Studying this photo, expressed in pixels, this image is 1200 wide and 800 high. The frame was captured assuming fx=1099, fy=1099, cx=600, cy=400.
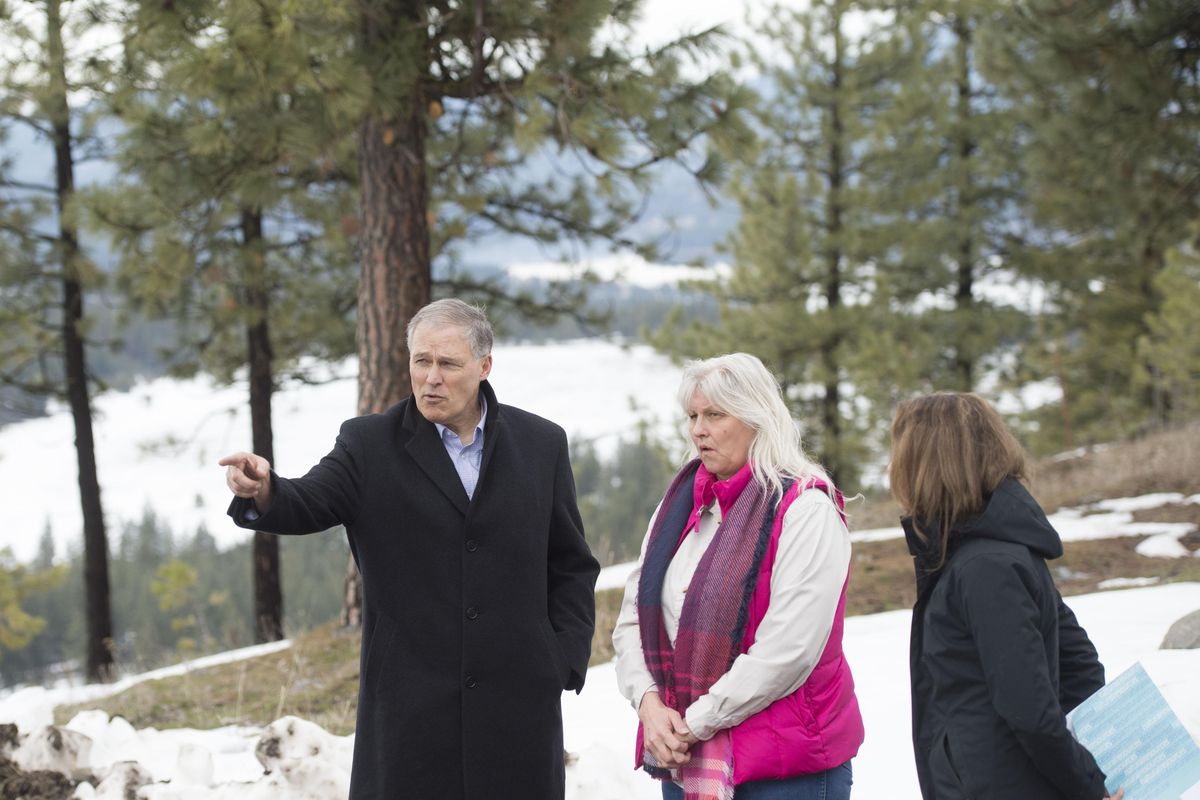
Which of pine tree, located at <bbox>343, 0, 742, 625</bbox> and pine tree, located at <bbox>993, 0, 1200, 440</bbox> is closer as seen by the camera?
pine tree, located at <bbox>343, 0, 742, 625</bbox>

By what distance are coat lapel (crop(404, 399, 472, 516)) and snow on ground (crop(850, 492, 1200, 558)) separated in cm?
546


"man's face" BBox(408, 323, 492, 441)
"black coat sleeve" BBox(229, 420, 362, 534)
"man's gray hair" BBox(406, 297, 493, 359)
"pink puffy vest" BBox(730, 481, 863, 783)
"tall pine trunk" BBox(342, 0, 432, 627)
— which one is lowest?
"pink puffy vest" BBox(730, 481, 863, 783)

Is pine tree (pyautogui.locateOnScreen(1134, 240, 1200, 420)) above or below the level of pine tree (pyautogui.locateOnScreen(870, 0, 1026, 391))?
below

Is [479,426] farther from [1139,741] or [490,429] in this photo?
[1139,741]

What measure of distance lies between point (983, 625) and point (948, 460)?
36cm

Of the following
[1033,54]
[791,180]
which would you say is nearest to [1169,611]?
[1033,54]

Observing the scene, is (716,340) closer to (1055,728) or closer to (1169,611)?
(1169,611)

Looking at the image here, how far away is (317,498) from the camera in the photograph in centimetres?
262

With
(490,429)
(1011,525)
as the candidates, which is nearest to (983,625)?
(1011,525)

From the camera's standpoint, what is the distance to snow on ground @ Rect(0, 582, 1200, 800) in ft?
12.1

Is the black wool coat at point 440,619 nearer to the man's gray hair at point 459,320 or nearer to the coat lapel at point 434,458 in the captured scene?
the coat lapel at point 434,458

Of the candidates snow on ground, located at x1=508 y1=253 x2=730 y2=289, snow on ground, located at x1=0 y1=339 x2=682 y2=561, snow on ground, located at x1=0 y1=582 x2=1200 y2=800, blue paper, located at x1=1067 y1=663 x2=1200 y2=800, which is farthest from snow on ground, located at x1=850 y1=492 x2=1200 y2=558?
snow on ground, located at x1=0 y1=339 x2=682 y2=561

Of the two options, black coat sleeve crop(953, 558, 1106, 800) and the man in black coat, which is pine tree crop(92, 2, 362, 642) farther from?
black coat sleeve crop(953, 558, 1106, 800)

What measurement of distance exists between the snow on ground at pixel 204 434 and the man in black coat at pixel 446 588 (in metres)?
76.7
